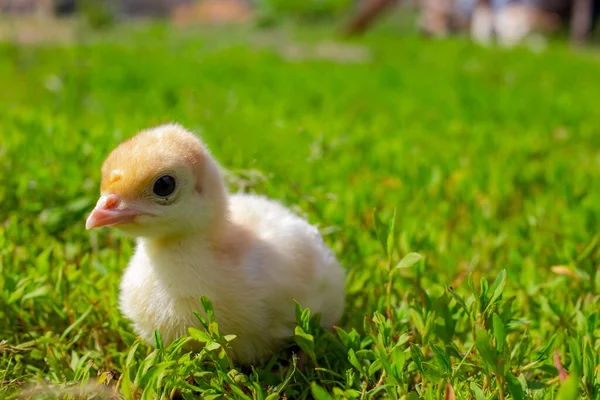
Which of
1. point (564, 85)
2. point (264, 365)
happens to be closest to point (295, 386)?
point (264, 365)

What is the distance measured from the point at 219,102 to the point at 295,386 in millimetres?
3899

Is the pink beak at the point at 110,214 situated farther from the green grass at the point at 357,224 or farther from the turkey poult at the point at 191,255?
the green grass at the point at 357,224

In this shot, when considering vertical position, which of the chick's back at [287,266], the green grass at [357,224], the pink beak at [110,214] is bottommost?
the green grass at [357,224]

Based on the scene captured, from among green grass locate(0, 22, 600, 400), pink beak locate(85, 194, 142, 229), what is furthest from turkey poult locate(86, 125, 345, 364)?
green grass locate(0, 22, 600, 400)

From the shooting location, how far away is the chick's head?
2039 millimetres

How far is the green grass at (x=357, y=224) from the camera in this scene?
1992 mm

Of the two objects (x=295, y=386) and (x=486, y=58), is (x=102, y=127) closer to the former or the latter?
(x=295, y=386)

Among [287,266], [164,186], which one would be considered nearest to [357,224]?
[287,266]

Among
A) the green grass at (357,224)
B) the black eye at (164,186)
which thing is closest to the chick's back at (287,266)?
the green grass at (357,224)

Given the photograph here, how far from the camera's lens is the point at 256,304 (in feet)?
7.14

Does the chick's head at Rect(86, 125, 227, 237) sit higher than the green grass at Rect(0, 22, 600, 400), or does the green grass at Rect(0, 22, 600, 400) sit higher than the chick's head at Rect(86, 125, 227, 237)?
the chick's head at Rect(86, 125, 227, 237)

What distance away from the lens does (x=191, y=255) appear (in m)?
2.19

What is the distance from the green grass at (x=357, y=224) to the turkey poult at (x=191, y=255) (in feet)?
0.49

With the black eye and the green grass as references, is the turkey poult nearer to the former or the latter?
the black eye
